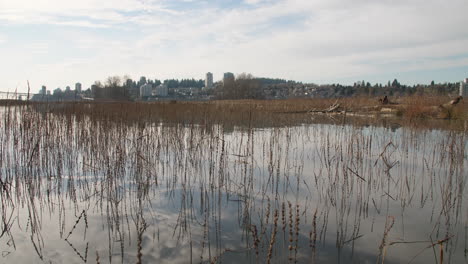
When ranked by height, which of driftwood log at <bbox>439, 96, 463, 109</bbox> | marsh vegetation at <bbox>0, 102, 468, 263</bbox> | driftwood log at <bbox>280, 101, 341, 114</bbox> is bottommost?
marsh vegetation at <bbox>0, 102, 468, 263</bbox>

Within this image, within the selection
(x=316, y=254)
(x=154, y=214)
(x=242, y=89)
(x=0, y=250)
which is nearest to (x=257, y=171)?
(x=154, y=214)

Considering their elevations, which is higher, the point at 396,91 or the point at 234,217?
the point at 396,91

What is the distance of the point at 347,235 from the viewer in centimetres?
349

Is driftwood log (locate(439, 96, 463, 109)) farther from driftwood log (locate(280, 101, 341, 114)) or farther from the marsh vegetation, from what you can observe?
the marsh vegetation

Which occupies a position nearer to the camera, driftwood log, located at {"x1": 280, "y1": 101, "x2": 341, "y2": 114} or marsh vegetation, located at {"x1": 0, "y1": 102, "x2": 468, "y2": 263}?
marsh vegetation, located at {"x1": 0, "y1": 102, "x2": 468, "y2": 263}

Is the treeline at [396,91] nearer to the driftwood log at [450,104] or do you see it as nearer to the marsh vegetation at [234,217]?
the driftwood log at [450,104]

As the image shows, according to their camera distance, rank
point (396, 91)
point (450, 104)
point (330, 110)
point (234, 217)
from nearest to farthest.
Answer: point (234, 217)
point (450, 104)
point (330, 110)
point (396, 91)

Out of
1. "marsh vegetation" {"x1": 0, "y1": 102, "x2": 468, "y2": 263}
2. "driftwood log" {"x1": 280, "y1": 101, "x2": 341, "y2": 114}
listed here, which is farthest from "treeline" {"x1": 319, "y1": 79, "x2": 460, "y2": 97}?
"marsh vegetation" {"x1": 0, "y1": 102, "x2": 468, "y2": 263}

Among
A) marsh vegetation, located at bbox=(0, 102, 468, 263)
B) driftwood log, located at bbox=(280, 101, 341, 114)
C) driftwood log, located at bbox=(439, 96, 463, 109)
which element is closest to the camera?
marsh vegetation, located at bbox=(0, 102, 468, 263)

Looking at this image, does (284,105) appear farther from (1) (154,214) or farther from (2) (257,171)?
(1) (154,214)

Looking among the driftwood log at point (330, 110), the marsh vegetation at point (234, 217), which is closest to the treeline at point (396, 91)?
the driftwood log at point (330, 110)

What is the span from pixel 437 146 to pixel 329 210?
18.2 feet

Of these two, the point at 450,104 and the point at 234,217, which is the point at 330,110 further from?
the point at 234,217

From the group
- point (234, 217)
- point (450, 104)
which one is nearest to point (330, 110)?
point (450, 104)
